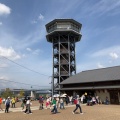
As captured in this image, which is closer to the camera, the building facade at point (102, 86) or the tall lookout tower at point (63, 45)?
the building facade at point (102, 86)

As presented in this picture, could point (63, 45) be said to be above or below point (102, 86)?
above

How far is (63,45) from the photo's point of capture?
6025 cm

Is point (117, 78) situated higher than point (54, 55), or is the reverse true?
point (54, 55)

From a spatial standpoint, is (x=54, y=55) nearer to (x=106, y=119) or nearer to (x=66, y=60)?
(x=66, y=60)

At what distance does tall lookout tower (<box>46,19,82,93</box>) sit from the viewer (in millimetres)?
58281

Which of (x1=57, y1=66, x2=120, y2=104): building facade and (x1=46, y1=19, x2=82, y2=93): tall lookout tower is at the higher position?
(x1=46, y1=19, x2=82, y2=93): tall lookout tower

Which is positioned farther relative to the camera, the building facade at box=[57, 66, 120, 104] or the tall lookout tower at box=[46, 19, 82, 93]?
the tall lookout tower at box=[46, 19, 82, 93]

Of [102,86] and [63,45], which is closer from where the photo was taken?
[102,86]

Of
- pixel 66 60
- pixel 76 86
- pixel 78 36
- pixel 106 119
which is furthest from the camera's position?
pixel 78 36

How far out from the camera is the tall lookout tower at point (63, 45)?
58.3m

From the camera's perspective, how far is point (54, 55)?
197 ft

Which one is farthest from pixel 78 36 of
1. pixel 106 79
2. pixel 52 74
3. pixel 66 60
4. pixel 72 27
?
pixel 106 79

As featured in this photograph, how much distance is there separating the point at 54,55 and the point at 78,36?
36.3ft

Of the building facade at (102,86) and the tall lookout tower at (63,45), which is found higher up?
the tall lookout tower at (63,45)
